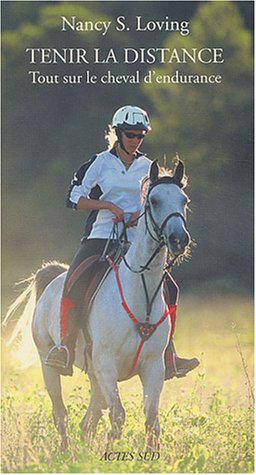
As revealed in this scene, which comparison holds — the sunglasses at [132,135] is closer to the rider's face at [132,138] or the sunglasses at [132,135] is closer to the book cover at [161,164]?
the rider's face at [132,138]

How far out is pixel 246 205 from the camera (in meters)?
12.1

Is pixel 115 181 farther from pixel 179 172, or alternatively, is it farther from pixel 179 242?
pixel 179 242

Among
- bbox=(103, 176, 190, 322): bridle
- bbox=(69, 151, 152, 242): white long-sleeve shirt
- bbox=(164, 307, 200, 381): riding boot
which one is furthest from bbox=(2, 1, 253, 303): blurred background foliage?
bbox=(103, 176, 190, 322): bridle

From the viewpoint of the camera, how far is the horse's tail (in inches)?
398

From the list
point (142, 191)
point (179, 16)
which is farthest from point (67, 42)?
point (142, 191)

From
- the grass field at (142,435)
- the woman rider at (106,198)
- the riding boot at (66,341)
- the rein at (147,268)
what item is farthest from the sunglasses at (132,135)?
the grass field at (142,435)

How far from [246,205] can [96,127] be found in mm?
8516

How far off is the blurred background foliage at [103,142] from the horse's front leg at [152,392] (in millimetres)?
5279

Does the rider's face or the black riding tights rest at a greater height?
the rider's face

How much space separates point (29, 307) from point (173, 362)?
1885 mm

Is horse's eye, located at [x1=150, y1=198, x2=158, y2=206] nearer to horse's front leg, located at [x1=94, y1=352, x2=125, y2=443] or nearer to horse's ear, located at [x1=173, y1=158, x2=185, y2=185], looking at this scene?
horse's ear, located at [x1=173, y1=158, x2=185, y2=185]

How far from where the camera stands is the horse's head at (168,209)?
7.48 m

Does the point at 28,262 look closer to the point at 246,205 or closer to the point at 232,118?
the point at 232,118

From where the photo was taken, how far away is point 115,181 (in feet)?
29.0
